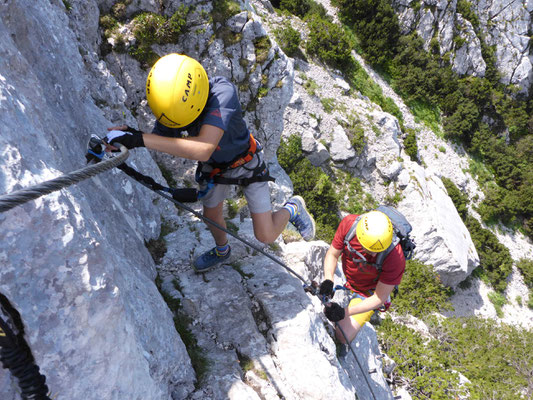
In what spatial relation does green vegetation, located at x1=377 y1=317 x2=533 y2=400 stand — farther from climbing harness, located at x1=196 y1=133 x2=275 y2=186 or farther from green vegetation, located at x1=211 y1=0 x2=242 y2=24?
green vegetation, located at x1=211 y1=0 x2=242 y2=24

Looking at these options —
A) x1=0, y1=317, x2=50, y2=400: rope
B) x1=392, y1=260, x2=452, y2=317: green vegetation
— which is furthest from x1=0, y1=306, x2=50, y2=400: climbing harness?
x1=392, y1=260, x2=452, y2=317: green vegetation

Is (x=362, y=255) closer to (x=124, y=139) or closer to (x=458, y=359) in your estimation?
(x=124, y=139)

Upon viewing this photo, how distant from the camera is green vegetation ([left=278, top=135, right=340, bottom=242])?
16.2 metres

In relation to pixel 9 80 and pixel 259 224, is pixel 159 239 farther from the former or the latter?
pixel 9 80

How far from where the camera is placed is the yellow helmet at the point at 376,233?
4738mm

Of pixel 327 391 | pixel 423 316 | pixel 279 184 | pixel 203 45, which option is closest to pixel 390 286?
pixel 327 391

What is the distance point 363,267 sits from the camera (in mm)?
5504

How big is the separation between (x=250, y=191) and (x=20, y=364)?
10.2 feet

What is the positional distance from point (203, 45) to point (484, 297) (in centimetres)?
2291

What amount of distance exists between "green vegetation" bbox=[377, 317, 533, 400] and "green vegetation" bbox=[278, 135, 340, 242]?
6314 mm

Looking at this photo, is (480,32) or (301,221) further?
(480,32)

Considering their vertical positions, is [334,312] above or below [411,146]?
below

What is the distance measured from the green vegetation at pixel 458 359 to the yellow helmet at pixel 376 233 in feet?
21.9

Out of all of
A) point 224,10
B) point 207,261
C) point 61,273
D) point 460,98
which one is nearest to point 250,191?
point 207,261
